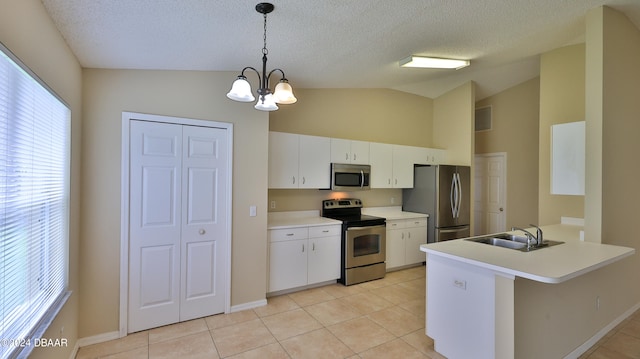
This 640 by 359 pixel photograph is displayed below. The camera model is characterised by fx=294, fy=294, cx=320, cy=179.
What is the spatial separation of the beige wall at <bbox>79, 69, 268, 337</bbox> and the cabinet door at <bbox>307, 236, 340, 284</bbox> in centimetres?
97

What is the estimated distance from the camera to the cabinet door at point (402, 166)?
16.1 ft

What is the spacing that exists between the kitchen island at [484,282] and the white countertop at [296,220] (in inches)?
67.4

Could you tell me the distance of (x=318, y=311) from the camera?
331cm

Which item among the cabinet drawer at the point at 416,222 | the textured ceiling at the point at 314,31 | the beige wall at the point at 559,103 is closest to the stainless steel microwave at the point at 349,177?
the cabinet drawer at the point at 416,222

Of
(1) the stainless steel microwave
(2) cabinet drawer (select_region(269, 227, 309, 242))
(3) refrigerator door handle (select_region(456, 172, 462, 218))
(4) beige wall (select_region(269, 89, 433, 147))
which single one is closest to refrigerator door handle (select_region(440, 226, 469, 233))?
(3) refrigerator door handle (select_region(456, 172, 462, 218))

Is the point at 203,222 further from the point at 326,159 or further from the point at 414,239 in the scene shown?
the point at 414,239

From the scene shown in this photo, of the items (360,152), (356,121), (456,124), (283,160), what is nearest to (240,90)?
(283,160)

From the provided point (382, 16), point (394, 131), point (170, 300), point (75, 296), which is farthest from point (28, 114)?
point (394, 131)

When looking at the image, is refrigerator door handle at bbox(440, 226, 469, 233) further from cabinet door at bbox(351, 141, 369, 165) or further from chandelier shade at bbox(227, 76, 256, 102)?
chandelier shade at bbox(227, 76, 256, 102)

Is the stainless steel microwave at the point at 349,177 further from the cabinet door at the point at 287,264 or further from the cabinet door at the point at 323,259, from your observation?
the cabinet door at the point at 287,264

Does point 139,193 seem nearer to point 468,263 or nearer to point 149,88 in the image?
point 149,88

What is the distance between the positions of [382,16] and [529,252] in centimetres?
219

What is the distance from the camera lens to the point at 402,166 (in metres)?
4.99

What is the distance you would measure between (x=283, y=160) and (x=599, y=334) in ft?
12.1
